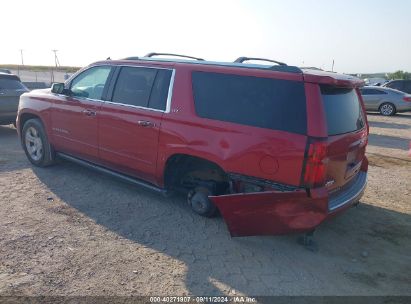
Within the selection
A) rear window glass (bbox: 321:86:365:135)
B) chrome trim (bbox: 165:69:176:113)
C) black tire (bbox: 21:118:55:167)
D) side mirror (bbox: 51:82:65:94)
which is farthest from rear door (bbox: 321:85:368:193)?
black tire (bbox: 21:118:55:167)

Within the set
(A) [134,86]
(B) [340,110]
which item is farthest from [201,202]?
(B) [340,110]

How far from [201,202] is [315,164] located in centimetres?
163

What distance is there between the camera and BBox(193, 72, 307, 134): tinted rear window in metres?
3.60

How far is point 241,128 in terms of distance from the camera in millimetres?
3846

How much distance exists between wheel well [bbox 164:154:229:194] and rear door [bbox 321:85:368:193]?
1222 millimetres

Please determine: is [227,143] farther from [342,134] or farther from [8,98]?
[8,98]

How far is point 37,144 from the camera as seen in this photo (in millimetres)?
6406

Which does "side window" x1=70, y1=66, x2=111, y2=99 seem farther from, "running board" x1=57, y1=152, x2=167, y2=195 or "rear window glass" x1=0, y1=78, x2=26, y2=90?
"rear window glass" x1=0, y1=78, x2=26, y2=90

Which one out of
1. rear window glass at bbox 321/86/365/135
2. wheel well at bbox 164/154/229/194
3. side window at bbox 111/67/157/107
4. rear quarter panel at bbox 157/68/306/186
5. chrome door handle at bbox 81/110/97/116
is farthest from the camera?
chrome door handle at bbox 81/110/97/116

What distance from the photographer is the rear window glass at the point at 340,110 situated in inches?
145

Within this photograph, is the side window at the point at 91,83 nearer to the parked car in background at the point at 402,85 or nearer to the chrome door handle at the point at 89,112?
the chrome door handle at the point at 89,112

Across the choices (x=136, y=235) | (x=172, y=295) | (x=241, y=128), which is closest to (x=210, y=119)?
(x=241, y=128)

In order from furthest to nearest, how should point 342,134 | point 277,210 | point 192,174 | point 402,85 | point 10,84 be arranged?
point 402,85 < point 10,84 < point 192,174 < point 342,134 < point 277,210

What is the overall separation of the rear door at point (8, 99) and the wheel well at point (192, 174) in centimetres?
644
